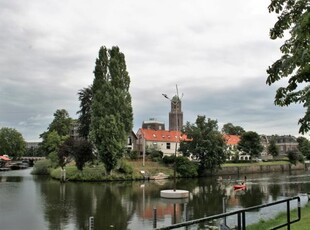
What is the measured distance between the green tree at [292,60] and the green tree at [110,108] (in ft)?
153

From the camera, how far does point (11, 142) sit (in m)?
127

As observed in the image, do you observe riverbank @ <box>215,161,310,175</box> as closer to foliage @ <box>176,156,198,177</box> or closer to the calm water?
foliage @ <box>176,156,198,177</box>

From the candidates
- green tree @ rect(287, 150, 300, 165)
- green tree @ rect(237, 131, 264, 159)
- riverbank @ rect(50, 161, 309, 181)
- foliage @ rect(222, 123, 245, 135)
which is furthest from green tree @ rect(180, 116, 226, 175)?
foliage @ rect(222, 123, 245, 135)

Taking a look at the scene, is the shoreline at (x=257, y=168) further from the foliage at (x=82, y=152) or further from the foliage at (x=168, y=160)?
the foliage at (x=82, y=152)

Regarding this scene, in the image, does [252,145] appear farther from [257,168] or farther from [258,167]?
[257,168]

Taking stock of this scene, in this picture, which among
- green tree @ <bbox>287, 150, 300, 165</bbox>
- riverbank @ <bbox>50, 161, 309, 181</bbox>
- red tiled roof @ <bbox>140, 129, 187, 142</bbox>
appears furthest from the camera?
green tree @ <bbox>287, 150, 300, 165</bbox>

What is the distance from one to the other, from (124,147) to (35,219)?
31993 millimetres

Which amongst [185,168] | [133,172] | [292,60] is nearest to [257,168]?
[185,168]

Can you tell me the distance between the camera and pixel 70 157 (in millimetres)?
56094

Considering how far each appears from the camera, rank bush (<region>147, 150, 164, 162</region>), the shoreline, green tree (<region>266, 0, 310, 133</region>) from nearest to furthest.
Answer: green tree (<region>266, 0, 310, 133</region>)
bush (<region>147, 150, 164, 162</region>)
the shoreline

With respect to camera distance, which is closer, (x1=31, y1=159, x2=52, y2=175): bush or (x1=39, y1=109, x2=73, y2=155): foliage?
(x1=31, y1=159, x2=52, y2=175): bush

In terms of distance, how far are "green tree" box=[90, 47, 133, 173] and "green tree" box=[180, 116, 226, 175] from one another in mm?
15828

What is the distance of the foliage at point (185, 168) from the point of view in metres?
65.6

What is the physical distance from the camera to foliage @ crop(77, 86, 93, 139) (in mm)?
70500
